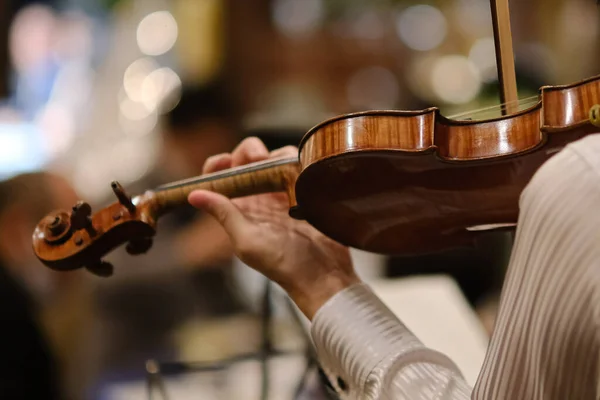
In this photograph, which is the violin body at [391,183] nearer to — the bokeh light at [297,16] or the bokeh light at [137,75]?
the bokeh light at [137,75]

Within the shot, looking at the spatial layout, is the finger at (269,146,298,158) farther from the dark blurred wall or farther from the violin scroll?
the dark blurred wall

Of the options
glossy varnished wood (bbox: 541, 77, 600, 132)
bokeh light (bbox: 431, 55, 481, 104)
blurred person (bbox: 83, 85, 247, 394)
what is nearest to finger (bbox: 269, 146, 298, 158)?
glossy varnished wood (bbox: 541, 77, 600, 132)

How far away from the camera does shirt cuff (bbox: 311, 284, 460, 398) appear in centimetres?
63

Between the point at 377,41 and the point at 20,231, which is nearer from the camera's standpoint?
the point at 20,231

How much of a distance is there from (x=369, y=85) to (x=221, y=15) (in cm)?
69

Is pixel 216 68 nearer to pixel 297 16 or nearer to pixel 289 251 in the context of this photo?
pixel 297 16

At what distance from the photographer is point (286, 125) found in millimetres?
1808

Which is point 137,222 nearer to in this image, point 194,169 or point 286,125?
point 286,125

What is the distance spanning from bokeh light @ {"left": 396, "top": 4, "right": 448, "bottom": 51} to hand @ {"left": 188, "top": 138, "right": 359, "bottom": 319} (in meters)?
2.13

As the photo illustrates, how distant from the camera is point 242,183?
0.76 metres

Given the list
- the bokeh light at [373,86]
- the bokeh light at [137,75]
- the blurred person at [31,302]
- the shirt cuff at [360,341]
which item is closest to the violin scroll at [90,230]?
the shirt cuff at [360,341]

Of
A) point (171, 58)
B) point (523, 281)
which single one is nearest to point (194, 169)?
point (171, 58)

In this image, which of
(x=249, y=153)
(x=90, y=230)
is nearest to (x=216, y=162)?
(x=249, y=153)

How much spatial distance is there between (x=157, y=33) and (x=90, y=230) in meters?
2.07
